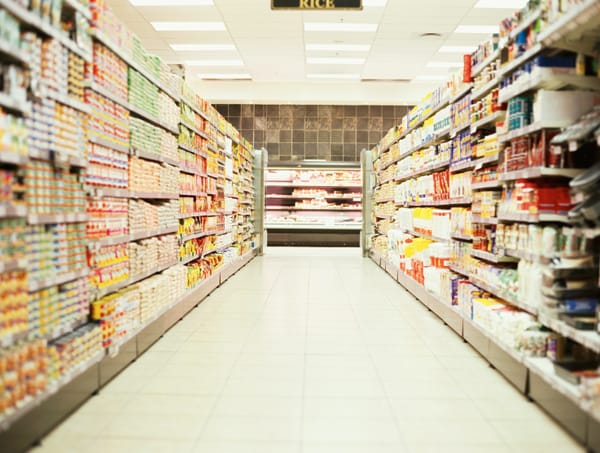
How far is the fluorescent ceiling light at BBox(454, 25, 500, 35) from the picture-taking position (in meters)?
9.29

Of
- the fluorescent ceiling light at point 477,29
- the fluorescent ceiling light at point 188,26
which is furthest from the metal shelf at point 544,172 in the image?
the fluorescent ceiling light at point 188,26

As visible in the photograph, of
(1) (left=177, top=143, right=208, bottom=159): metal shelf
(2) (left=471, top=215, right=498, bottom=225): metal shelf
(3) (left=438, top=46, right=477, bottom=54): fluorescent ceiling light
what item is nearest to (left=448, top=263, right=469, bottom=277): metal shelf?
(2) (left=471, top=215, right=498, bottom=225): metal shelf

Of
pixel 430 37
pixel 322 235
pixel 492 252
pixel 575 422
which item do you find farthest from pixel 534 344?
pixel 322 235

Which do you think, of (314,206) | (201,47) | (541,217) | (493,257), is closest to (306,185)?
(314,206)

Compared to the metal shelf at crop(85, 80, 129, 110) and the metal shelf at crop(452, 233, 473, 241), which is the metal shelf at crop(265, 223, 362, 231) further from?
the metal shelf at crop(85, 80, 129, 110)

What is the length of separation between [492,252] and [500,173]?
617mm

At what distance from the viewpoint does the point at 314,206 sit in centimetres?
1406

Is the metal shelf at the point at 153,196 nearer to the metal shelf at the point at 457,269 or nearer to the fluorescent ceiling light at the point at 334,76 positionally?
the metal shelf at the point at 457,269

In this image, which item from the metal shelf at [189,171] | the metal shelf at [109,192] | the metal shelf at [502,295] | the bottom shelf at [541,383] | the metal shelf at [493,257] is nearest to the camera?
the bottom shelf at [541,383]

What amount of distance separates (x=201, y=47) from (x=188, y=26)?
1.18 m

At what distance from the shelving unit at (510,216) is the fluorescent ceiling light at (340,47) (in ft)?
17.0

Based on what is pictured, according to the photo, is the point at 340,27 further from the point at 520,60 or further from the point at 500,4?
the point at 520,60

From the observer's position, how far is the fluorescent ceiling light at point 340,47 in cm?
1041

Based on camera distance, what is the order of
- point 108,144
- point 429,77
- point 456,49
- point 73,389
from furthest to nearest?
point 429,77 → point 456,49 → point 108,144 → point 73,389
